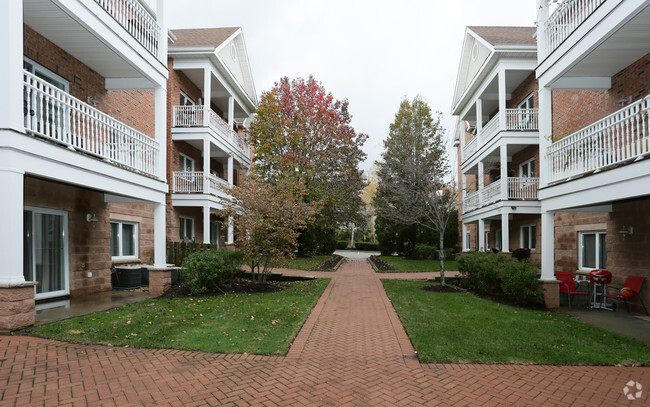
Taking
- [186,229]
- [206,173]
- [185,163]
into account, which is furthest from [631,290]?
[185,163]

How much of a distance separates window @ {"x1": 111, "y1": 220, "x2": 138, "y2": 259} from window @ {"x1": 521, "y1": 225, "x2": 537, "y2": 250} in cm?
1664

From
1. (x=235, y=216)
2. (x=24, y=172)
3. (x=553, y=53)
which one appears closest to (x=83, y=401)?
(x=24, y=172)

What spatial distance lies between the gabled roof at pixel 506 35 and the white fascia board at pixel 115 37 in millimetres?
13560

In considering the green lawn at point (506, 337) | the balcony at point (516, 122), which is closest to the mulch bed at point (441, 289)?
the green lawn at point (506, 337)

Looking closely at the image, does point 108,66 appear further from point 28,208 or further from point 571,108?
point 571,108

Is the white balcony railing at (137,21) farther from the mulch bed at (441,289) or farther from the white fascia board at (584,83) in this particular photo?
the white fascia board at (584,83)

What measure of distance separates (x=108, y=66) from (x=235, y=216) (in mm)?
5453

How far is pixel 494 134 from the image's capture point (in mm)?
17234

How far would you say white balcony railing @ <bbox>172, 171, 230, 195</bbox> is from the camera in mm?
16403

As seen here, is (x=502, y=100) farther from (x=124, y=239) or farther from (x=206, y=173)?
(x=124, y=239)

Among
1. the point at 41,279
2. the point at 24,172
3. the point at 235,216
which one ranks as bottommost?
the point at 41,279

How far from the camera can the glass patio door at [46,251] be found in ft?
28.1

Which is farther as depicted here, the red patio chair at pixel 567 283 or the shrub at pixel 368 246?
the shrub at pixel 368 246

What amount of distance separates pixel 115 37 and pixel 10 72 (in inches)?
129
